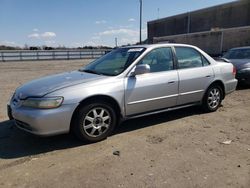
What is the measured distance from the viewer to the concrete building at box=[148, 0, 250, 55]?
29.8m

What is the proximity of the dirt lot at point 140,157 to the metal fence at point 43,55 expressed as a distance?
2591 cm

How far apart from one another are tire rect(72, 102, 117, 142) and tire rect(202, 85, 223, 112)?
234cm

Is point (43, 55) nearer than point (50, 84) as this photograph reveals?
No

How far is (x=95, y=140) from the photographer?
436 centimetres

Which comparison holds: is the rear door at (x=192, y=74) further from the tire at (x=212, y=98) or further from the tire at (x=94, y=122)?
the tire at (x=94, y=122)

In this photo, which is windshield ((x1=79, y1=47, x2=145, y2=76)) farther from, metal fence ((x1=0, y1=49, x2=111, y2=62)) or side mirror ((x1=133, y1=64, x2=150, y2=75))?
metal fence ((x1=0, y1=49, x2=111, y2=62))

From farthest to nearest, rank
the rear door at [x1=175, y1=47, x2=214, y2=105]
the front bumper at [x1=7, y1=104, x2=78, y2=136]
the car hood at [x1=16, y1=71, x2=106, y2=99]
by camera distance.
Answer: the rear door at [x1=175, y1=47, x2=214, y2=105] → the car hood at [x1=16, y1=71, x2=106, y2=99] → the front bumper at [x1=7, y1=104, x2=78, y2=136]

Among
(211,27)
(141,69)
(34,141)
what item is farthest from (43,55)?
(211,27)

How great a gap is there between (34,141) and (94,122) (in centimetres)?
107

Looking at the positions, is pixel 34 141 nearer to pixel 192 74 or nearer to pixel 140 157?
pixel 140 157

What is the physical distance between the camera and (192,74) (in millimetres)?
5469

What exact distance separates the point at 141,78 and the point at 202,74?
1616 mm

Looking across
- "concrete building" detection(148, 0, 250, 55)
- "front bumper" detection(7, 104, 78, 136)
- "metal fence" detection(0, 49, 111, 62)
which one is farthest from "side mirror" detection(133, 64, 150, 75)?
"concrete building" detection(148, 0, 250, 55)

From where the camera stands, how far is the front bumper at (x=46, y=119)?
3.88 metres
